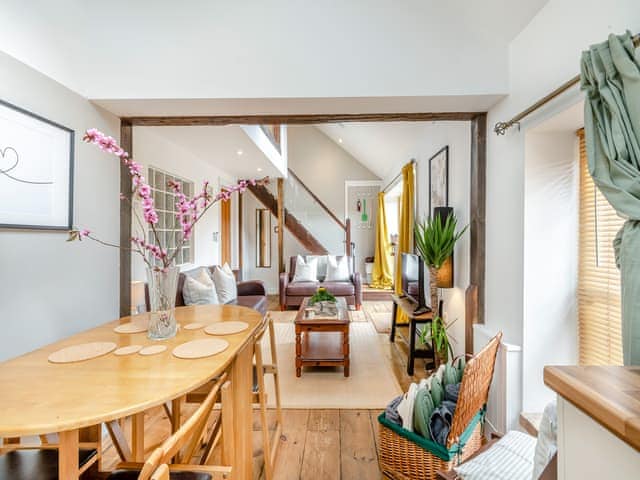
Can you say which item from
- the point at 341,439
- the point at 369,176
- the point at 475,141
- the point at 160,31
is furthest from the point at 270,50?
the point at 369,176

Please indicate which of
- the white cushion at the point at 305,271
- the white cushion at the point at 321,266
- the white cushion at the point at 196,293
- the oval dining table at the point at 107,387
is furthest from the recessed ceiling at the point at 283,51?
the white cushion at the point at 321,266

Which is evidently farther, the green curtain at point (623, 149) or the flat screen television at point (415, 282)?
the flat screen television at point (415, 282)

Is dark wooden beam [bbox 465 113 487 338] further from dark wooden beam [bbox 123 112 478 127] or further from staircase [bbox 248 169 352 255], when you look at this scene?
staircase [bbox 248 169 352 255]

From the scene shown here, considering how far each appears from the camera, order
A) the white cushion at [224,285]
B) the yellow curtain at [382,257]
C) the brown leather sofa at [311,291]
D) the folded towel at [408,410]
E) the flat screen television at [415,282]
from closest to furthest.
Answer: the folded towel at [408,410] → the flat screen television at [415,282] → the white cushion at [224,285] → the brown leather sofa at [311,291] → the yellow curtain at [382,257]

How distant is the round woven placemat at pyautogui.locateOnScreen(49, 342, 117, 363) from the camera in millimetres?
1152

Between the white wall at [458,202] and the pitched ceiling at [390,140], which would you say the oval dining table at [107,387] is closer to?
the white wall at [458,202]

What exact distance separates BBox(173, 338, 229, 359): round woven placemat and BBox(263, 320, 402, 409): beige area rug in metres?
1.33

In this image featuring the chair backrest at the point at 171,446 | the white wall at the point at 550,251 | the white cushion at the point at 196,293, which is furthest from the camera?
the white cushion at the point at 196,293

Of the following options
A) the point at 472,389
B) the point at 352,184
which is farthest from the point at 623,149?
the point at 352,184

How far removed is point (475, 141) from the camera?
7.30ft

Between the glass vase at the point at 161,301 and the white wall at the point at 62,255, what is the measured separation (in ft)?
2.18

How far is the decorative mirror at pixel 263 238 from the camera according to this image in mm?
7148

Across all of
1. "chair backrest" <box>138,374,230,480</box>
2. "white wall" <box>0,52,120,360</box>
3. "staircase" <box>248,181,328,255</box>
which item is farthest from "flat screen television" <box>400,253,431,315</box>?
"staircase" <box>248,181,328,255</box>

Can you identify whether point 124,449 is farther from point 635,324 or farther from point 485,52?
point 485,52
